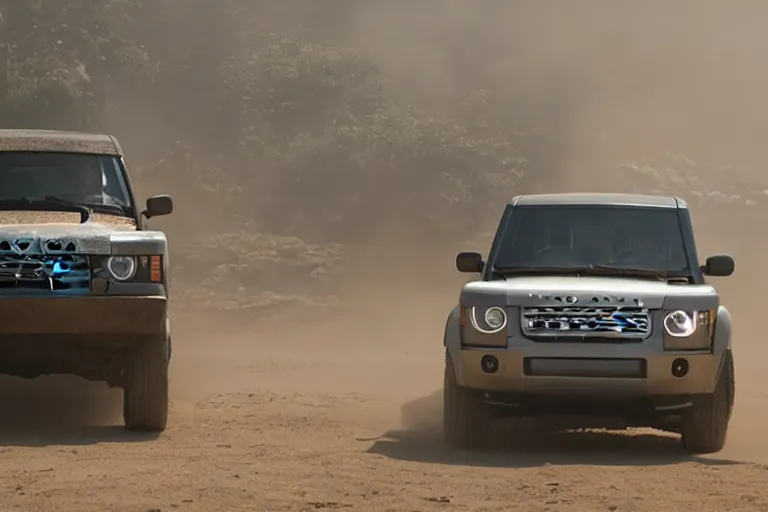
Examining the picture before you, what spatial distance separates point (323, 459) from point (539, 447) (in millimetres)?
1719

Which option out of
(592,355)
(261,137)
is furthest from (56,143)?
(261,137)

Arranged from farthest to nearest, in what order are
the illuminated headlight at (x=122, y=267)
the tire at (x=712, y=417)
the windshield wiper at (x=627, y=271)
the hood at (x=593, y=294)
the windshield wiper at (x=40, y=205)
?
the windshield wiper at (x=40, y=205) → the windshield wiper at (x=627, y=271) → the illuminated headlight at (x=122, y=267) → the tire at (x=712, y=417) → the hood at (x=593, y=294)

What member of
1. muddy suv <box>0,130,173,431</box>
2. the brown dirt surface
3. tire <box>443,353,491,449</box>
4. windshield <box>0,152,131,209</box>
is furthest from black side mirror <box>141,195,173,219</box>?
tire <box>443,353,491,449</box>

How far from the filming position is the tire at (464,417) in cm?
1036

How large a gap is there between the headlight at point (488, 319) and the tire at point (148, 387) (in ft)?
6.84

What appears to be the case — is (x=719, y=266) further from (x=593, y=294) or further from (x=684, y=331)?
(x=593, y=294)

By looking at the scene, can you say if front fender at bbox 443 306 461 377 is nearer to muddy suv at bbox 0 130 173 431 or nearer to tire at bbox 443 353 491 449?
tire at bbox 443 353 491 449

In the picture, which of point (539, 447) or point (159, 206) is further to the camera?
point (159, 206)

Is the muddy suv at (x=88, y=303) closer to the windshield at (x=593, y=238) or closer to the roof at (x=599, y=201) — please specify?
the windshield at (x=593, y=238)

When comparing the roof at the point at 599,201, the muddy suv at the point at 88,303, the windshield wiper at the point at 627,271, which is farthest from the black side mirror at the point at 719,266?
the muddy suv at the point at 88,303

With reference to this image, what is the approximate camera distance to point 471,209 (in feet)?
110

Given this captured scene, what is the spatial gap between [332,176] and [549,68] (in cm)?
1501

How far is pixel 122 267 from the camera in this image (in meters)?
10.6

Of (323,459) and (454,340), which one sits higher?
(454,340)
